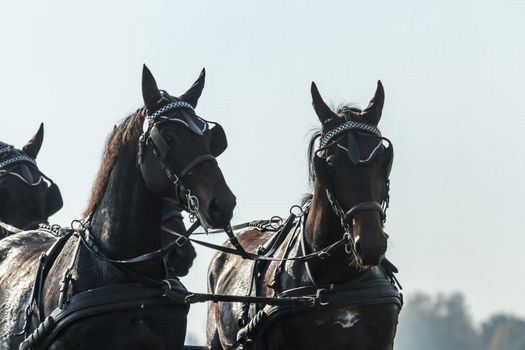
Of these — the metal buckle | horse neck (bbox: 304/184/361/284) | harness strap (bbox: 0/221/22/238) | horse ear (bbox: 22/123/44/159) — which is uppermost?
horse ear (bbox: 22/123/44/159)

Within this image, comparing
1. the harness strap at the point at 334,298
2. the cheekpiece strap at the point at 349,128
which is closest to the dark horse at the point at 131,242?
the cheekpiece strap at the point at 349,128

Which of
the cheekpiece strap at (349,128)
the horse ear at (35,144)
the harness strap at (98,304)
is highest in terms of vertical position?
the horse ear at (35,144)

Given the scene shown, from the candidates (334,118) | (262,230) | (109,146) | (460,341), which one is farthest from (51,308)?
(460,341)

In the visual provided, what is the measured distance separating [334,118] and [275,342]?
2.13m

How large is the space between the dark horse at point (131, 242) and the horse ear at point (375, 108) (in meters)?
1.66

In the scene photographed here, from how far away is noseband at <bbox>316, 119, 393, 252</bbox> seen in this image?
41.1 feet

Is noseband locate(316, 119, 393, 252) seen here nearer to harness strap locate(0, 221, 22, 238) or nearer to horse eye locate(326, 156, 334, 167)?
horse eye locate(326, 156, 334, 167)

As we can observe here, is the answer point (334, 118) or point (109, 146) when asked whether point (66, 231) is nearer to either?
point (109, 146)

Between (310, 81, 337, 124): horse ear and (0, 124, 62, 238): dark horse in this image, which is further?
(0, 124, 62, 238): dark horse

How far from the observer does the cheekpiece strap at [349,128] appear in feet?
42.7

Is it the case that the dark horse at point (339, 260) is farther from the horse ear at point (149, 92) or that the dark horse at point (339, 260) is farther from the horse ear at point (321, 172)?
the horse ear at point (149, 92)

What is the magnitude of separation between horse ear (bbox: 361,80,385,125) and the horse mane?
87.0 inches

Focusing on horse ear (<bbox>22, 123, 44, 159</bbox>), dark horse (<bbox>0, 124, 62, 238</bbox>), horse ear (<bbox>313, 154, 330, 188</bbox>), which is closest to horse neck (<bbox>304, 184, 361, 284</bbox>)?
horse ear (<bbox>313, 154, 330, 188</bbox>)

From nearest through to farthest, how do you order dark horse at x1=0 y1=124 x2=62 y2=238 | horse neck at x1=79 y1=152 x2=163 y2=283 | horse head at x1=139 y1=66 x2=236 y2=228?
horse head at x1=139 y1=66 x2=236 y2=228 < horse neck at x1=79 y1=152 x2=163 y2=283 < dark horse at x1=0 y1=124 x2=62 y2=238
